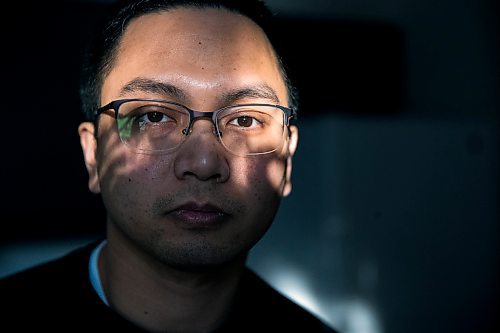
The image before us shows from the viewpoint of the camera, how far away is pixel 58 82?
2.35 m

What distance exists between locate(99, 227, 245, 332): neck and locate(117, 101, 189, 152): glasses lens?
27 cm

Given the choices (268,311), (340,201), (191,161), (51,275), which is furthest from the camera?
(340,201)

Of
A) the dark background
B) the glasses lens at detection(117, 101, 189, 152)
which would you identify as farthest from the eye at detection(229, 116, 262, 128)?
the dark background

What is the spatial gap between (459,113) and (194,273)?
2.38m

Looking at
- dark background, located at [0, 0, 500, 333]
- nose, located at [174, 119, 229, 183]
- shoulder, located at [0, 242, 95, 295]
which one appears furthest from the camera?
dark background, located at [0, 0, 500, 333]

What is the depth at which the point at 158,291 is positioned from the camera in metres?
1.26

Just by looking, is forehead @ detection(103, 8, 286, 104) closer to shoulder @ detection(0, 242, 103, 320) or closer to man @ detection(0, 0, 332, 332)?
man @ detection(0, 0, 332, 332)

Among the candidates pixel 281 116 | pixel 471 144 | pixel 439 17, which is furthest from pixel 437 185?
pixel 281 116

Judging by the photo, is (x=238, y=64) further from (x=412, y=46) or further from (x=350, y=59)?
(x=412, y=46)

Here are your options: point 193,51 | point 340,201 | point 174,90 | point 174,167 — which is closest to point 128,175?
point 174,167

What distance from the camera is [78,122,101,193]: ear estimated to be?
1309 millimetres

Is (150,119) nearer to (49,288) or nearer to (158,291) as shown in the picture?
(158,291)

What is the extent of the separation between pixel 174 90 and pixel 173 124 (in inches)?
3.1

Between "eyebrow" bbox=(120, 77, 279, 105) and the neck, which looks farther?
the neck
